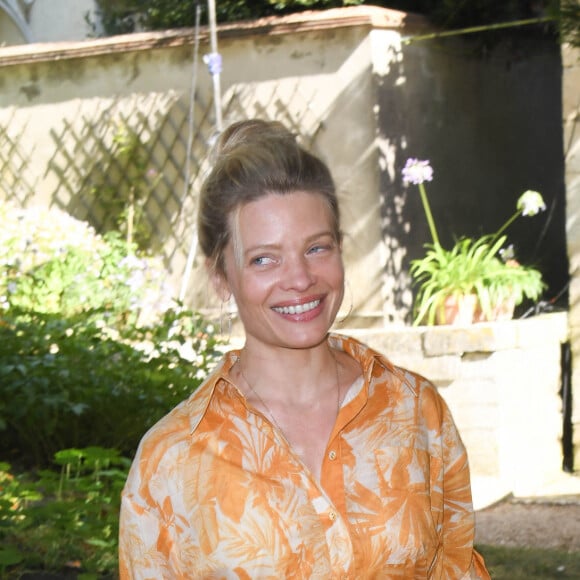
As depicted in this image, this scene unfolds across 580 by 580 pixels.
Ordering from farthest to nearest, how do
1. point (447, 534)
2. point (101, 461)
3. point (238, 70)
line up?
point (238, 70) < point (101, 461) < point (447, 534)

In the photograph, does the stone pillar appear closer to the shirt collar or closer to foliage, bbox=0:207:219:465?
foliage, bbox=0:207:219:465

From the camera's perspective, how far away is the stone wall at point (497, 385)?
→ 5.84 meters

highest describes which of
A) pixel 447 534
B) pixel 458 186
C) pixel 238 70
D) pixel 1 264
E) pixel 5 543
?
pixel 238 70

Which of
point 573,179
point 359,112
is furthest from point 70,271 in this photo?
point 573,179

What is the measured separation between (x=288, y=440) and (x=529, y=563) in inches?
110

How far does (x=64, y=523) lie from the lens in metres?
3.46

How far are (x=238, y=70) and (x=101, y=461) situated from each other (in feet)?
14.7

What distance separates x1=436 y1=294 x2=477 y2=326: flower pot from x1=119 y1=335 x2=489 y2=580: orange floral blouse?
4.48 m

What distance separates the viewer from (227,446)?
1823 mm

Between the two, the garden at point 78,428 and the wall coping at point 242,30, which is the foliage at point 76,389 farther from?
the wall coping at point 242,30

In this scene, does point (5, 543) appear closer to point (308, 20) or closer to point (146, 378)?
point (146, 378)

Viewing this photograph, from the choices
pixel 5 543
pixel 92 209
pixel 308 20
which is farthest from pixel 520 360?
pixel 92 209

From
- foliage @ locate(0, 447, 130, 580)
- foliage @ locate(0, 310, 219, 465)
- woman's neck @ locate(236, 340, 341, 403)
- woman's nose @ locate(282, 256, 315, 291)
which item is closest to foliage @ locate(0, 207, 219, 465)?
foliage @ locate(0, 310, 219, 465)

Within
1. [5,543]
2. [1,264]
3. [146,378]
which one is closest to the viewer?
[5,543]
